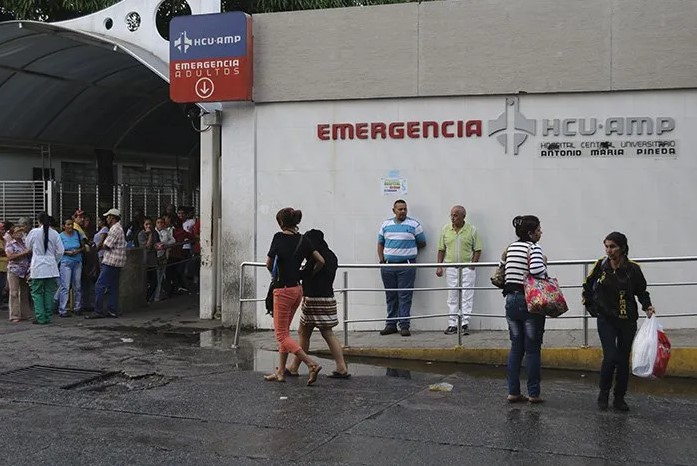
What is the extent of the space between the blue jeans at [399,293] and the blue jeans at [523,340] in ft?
11.4

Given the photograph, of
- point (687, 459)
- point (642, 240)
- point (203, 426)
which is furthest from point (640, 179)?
point (203, 426)

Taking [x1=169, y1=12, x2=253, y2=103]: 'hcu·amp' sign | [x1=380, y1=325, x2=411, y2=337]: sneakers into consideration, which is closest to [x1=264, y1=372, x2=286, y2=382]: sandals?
[x1=380, y1=325, x2=411, y2=337]: sneakers

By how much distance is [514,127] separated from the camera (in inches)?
A: 462

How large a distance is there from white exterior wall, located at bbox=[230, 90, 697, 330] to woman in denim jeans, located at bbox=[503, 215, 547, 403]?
11.8 feet

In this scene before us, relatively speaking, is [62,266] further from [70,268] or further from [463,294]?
[463,294]

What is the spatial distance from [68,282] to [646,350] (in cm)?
900

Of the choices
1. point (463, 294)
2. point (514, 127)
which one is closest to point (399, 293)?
point (463, 294)

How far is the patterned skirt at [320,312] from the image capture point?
358 inches

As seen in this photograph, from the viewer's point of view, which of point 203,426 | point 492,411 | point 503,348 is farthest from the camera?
point 503,348

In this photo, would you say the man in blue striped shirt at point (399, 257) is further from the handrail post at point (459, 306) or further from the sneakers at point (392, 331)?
the handrail post at point (459, 306)

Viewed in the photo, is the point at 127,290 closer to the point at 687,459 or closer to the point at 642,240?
the point at 642,240

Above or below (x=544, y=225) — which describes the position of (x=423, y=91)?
above

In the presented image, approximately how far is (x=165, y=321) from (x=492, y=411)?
22.3 feet

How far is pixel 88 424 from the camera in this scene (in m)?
7.42
